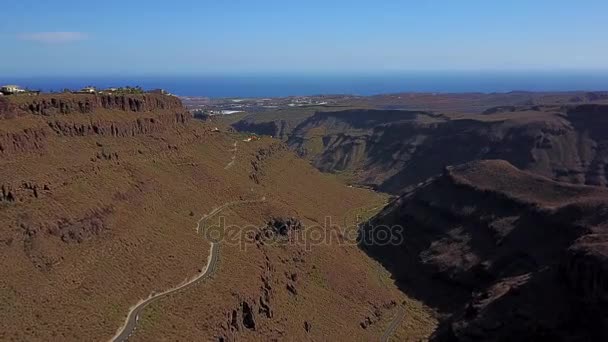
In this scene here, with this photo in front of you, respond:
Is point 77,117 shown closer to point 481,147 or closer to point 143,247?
point 143,247

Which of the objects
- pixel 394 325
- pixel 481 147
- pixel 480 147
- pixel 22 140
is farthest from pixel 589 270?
pixel 480 147

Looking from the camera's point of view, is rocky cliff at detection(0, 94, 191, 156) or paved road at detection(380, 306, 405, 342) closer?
rocky cliff at detection(0, 94, 191, 156)

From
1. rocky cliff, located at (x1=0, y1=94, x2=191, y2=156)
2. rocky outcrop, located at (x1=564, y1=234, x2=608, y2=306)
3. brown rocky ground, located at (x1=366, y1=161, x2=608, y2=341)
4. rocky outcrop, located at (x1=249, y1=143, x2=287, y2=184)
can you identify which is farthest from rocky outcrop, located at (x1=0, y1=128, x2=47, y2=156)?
rocky outcrop, located at (x1=564, y1=234, x2=608, y2=306)

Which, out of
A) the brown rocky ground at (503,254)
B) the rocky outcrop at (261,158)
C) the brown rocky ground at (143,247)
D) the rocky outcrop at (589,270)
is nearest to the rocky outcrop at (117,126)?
the brown rocky ground at (143,247)

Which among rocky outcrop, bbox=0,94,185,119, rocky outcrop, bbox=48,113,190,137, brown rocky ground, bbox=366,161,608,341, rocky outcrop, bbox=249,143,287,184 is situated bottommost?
brown rocky ground, bbox=366,161,608,341

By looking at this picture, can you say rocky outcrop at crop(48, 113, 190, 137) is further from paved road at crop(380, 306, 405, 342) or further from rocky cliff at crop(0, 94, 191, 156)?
paved road at crop(380, 306, 405, 342)
